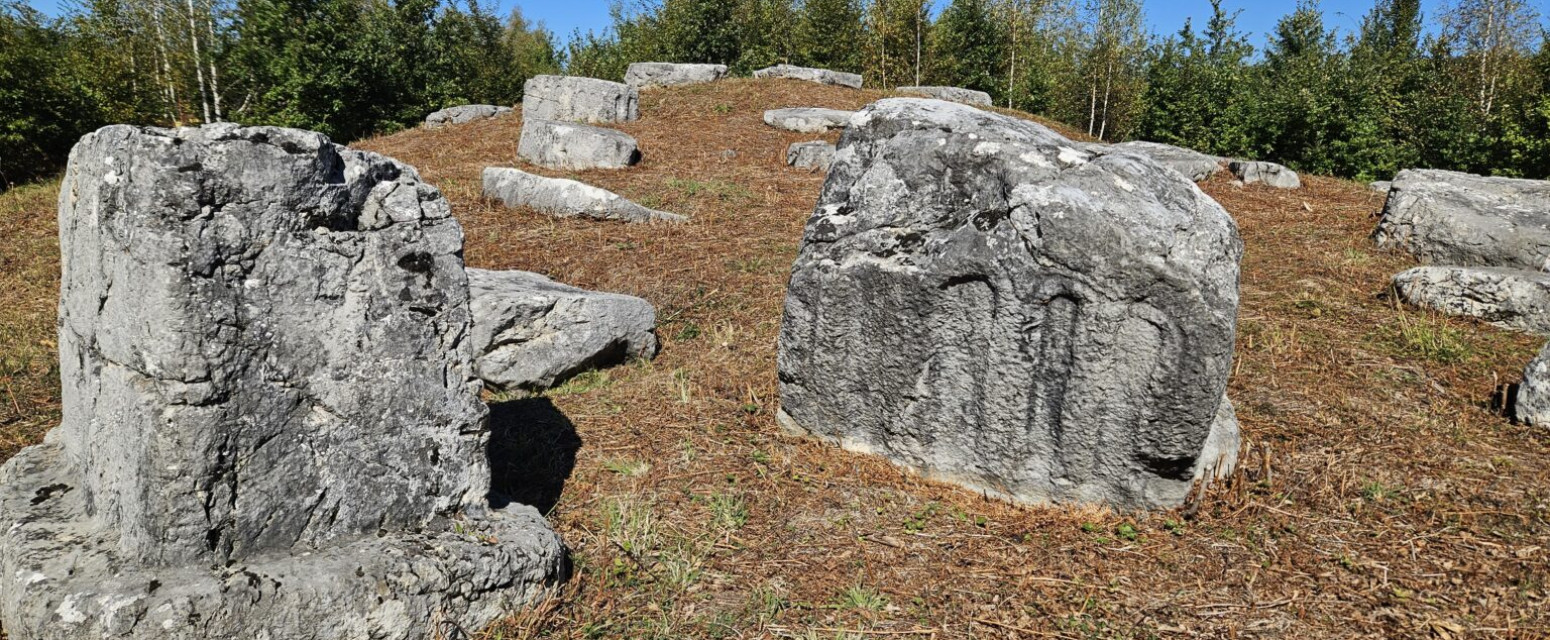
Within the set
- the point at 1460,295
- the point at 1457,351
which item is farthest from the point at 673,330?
the point at 1460,295

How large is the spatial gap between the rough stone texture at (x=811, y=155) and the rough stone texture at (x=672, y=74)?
8968mm

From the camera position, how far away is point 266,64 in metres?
23.5

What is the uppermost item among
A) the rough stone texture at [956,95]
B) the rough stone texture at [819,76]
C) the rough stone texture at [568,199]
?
the rough stone texture at [819,76]

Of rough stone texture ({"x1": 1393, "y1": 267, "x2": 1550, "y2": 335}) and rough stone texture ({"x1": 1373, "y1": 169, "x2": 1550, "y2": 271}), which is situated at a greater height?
rough stone texture ({"x1": 1373, "y1": 169, "x2": 1550, "y2": 271})

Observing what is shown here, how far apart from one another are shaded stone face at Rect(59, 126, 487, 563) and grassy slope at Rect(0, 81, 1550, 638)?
0.99 meters

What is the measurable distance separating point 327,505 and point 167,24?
24274 millimetres

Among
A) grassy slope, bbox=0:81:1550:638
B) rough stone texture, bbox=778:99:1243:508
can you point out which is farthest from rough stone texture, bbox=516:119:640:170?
rough stone texture, bbox=778:99:1243:508

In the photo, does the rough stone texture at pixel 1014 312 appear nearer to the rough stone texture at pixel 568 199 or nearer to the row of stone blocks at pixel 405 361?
the row of stone blocks at pixel 405 361

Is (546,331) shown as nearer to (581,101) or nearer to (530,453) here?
(530,453)

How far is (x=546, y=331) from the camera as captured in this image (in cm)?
685

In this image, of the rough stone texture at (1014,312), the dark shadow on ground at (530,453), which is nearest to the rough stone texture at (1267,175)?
the rough stone texture at (1014,312)

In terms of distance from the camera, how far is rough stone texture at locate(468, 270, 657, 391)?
668 centimetres

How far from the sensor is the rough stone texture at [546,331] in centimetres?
668

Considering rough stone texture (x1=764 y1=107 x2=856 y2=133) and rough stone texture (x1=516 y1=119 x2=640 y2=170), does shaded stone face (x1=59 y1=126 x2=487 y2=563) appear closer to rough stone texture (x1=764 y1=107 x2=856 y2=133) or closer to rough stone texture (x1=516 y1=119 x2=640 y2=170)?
rough stone texture (x1=516 y1=119 x2=640 y2=170)
